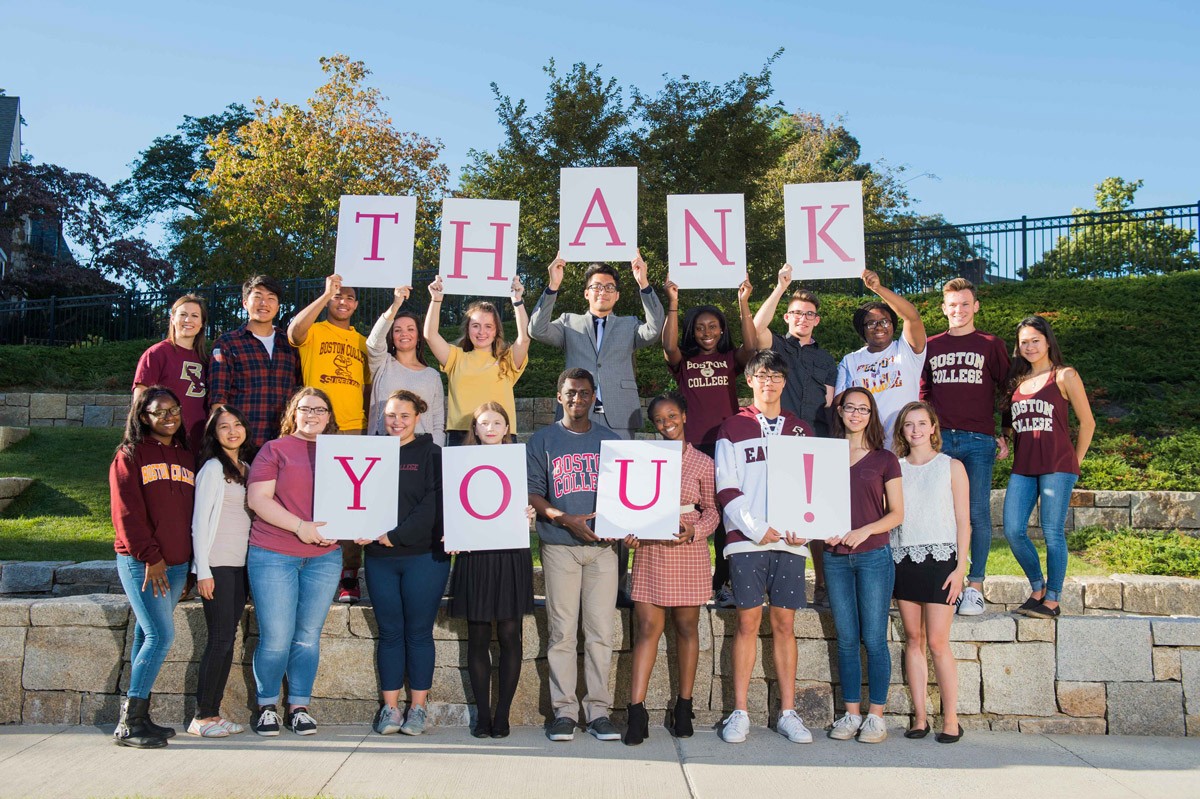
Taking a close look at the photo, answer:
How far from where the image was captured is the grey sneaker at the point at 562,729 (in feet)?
16.0

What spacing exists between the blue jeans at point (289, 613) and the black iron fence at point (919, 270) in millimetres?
10005

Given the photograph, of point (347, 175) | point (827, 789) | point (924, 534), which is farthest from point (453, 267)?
point (347, 175)

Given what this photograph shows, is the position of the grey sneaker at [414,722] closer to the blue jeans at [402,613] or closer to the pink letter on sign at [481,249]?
the blue jeans at [402,613]

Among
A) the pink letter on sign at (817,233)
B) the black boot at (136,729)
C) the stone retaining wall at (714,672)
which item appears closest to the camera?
the black boot at (136,729)

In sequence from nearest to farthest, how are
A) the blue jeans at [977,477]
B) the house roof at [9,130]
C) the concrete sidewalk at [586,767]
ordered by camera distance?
the concrete sidewalk at [586,767] < the blue jeans at [977,477] < the house roof at [9,130]

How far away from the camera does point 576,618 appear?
5.03 m

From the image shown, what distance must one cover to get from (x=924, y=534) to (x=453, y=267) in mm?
3109

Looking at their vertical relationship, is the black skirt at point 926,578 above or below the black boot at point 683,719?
above

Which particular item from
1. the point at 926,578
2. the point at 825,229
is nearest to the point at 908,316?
the point at 825,229

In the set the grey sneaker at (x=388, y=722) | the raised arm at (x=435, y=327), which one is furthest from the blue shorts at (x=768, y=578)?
the raised arm at (x=435, y=327)

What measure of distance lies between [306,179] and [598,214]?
1596 cm

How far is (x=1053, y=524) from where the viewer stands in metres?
5.29

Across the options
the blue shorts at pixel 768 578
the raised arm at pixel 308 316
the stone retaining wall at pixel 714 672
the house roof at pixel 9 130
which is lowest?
the stone retaining wall at pixel 714 672

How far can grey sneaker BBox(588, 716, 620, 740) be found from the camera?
492 cm
